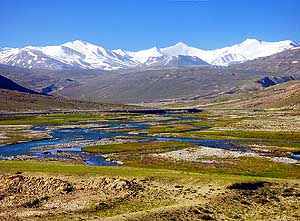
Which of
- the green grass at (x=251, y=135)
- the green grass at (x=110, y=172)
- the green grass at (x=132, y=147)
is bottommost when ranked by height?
the green grass at (x=132, y=147)

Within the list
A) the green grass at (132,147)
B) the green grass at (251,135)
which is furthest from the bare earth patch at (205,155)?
the green grass at (251,135)

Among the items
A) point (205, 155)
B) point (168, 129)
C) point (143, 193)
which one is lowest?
point (168, 129)

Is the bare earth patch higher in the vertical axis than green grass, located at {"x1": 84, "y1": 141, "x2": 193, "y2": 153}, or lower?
higher

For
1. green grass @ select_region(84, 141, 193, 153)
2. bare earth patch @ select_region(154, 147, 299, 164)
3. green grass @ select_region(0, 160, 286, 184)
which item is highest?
green grass @ select_region(0, 160, 286, 184)

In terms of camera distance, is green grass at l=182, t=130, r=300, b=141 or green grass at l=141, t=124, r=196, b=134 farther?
green grass at l=141, t=124, r=196, b=134

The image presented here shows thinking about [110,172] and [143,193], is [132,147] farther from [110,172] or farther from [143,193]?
[143,193]

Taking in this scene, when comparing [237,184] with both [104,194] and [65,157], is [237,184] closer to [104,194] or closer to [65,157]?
[104,194]

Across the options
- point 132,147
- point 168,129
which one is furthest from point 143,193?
point 168,129

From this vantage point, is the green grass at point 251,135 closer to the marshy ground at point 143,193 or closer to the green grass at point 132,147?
the green grass at point 132,147

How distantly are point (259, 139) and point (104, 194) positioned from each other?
80652 millimetres

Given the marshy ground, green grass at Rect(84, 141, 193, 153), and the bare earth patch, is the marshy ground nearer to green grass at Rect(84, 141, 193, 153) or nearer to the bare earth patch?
the bare earth patch

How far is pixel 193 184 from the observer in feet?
159

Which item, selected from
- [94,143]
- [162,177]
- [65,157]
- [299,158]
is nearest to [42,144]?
[94,143]

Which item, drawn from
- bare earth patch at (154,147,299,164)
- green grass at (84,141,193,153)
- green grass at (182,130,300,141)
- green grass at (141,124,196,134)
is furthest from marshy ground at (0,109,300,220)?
green grass at (141,124,196,134)
